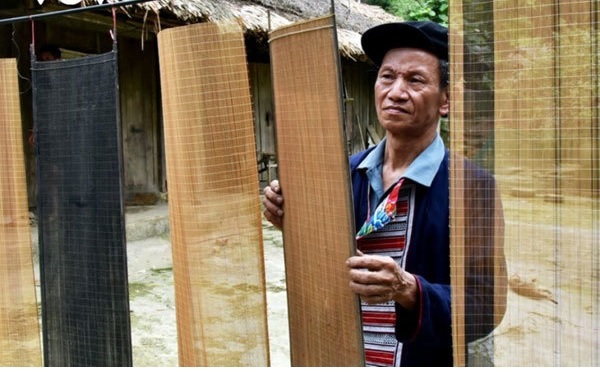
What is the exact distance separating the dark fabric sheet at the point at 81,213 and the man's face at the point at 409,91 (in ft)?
2.33

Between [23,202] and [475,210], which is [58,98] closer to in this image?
[23,202]

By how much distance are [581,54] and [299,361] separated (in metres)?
0.89

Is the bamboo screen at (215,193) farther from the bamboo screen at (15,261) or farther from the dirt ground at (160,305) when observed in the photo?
the dirt ground at (160,305)

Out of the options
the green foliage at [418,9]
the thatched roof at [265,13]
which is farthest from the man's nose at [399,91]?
the green foliage at [418,9]

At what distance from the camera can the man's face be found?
4.32 feet

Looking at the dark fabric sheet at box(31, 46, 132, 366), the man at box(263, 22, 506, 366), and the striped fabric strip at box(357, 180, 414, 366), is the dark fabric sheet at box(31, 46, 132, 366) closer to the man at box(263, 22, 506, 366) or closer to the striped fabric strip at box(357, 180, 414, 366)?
the man at box(263, 22, 506, 366)

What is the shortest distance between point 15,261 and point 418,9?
13.7 meters

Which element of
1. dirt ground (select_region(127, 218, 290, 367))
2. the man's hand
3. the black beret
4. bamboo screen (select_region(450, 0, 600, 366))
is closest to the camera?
bamboo screen (select_region(450, 0, 600, 366))

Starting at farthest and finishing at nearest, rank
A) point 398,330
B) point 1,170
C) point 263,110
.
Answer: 1. point 263,110
2. point 1,170
3. point 398,330

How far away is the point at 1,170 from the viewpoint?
69.3 inches

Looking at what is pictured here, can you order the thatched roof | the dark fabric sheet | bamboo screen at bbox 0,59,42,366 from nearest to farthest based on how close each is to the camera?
the dark fabric sheet, bamboo screen at bbox 0,59,42,366, the thatched roof

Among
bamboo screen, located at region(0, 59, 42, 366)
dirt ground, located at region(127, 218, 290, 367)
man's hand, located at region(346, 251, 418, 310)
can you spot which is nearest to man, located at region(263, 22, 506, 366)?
man's hand, located at region(346, 251, 418, 310)

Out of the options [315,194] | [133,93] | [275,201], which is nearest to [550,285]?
[315,194]

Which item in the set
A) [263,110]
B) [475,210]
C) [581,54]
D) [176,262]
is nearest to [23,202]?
[176,262]
